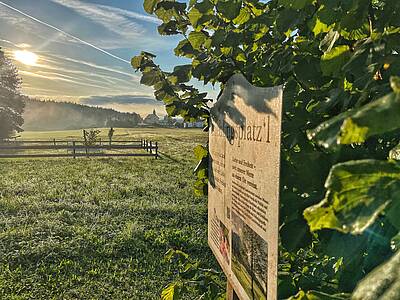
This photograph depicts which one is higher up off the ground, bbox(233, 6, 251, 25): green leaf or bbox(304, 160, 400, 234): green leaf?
bbox(233, 6, 251, 25): green leaf

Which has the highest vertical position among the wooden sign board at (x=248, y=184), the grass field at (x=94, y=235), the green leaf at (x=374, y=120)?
the green leaf at (x=374, y=120)

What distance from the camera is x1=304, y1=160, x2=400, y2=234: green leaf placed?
47cm

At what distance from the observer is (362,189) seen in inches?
18.7

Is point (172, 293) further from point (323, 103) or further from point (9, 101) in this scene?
point (9, 101)

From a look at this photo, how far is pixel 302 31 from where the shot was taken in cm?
190

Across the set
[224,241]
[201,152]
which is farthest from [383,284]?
[201,152]

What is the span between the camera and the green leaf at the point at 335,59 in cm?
120

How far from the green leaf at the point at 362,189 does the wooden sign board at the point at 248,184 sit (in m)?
0.87

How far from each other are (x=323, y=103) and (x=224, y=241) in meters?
1.24

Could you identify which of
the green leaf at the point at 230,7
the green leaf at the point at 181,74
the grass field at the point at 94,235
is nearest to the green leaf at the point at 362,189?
the green leaf at the point at 230,7

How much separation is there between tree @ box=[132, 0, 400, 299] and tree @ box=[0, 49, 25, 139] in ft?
127

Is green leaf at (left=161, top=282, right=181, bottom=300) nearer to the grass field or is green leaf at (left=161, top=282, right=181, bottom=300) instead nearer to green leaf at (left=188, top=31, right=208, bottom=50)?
green leaf at (left=188, top=31, right=208, bottom=50)

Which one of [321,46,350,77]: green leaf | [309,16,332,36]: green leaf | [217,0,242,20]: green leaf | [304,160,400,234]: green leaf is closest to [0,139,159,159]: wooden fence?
[217,0,242,20]: green leaf

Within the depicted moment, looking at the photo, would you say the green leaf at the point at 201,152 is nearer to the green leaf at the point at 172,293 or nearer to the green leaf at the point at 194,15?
the green leaf at the point at 172,293
